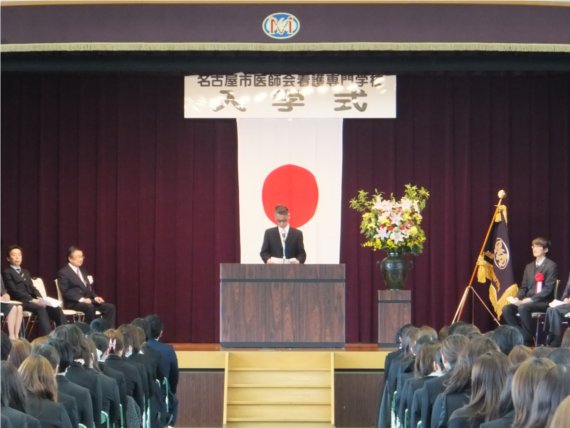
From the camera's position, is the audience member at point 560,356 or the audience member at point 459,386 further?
the audience member at point 459,386

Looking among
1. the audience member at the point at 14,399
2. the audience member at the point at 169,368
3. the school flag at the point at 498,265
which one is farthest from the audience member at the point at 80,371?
the school flag at the point at 498,265

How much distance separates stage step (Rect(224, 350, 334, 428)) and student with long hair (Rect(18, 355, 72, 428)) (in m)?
4.92

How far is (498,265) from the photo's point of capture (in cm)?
1187

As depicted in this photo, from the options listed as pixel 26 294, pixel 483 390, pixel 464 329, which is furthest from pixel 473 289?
pixel 483 390

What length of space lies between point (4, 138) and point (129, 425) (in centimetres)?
723

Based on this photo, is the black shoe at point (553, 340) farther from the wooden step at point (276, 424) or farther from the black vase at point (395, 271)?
the wooden step at point (276, 424)

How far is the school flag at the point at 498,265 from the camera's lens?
11.6 meters

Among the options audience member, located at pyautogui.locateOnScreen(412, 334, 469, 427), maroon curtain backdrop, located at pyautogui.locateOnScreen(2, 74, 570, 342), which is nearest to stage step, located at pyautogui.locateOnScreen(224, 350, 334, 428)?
maroon curtain backdrop, located at pyautogui.locateOnScreen(2, 74, 570, 342)

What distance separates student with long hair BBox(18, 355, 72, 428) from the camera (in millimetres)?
4156

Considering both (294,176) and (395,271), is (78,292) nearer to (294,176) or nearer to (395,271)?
(294,176)

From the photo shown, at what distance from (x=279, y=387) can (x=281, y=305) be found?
0.72m

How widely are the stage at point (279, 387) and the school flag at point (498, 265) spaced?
8.66ft

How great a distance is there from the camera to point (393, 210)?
10047 mm

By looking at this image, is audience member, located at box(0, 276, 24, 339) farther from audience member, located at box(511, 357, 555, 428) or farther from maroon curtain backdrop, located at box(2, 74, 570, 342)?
audience member, located at box(511, 357, 555, 428)
